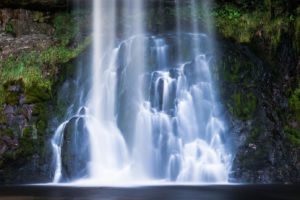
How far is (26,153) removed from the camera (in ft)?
45.0

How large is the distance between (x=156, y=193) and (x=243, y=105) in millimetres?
4721

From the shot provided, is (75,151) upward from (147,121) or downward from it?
downward

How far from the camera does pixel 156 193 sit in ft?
32.6

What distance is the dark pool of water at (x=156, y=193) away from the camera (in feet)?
31.0

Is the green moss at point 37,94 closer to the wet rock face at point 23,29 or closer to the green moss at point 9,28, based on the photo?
the wet rock face at point 23,29

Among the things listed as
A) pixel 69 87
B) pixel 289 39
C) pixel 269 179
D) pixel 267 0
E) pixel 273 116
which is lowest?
pixel 269 179

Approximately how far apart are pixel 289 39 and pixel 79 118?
21.6 feet

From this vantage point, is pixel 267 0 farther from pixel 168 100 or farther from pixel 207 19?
pixel 168 100

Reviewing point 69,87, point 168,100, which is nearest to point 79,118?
point 69,87

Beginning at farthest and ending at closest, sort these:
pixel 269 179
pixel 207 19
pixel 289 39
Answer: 1. pixel 207 19
2. pixel 289 39
3. pixel 269 179

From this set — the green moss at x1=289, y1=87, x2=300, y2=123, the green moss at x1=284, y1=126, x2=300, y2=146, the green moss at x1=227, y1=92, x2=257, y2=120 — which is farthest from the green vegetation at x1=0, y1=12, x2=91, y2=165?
the green moss at x1=284, y1=126, x2=300, y2=146

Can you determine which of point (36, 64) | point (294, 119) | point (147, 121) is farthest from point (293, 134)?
point (36, 64)

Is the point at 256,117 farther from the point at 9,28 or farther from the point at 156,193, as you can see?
the point at 9,28

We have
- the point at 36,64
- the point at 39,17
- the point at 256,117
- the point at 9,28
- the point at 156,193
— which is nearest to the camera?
the point at 156,193
